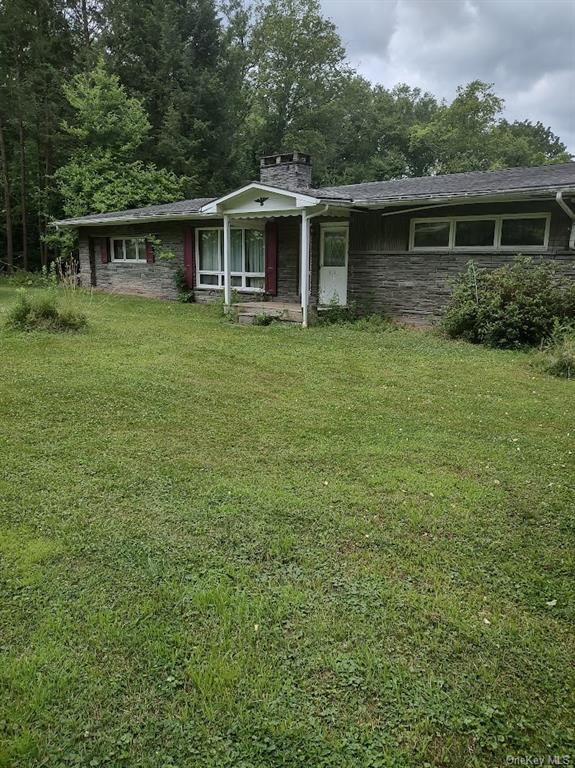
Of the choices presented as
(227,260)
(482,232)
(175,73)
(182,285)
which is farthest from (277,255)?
(175,73)

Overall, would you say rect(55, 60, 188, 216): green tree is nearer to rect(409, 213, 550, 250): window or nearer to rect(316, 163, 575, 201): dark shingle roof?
rect(316, 163, 575, 201): dark shingle roof

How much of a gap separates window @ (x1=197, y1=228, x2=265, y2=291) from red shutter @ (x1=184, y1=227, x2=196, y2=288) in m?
0.15

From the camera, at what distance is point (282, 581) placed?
2662 mm

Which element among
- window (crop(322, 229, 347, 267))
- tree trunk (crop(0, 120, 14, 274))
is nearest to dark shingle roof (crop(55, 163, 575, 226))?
window (crop(322, 229, 347, 267))

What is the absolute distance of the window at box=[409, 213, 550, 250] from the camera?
9.56 m

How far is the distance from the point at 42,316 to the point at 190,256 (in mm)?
6522

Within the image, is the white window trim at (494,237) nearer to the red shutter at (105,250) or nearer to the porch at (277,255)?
the porch at (277,255)

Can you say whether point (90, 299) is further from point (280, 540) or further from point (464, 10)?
point (280, 540)

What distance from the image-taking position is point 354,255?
38.6 feet

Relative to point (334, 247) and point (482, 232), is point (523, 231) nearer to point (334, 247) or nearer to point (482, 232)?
point (482, 232)

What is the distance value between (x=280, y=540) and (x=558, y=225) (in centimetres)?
856

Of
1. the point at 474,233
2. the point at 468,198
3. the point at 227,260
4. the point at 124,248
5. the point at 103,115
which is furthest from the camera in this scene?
the point at 103,115

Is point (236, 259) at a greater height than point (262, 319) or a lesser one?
greater

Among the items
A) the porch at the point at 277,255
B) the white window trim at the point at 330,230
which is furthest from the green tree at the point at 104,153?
the white window trim at the point at 330,230
